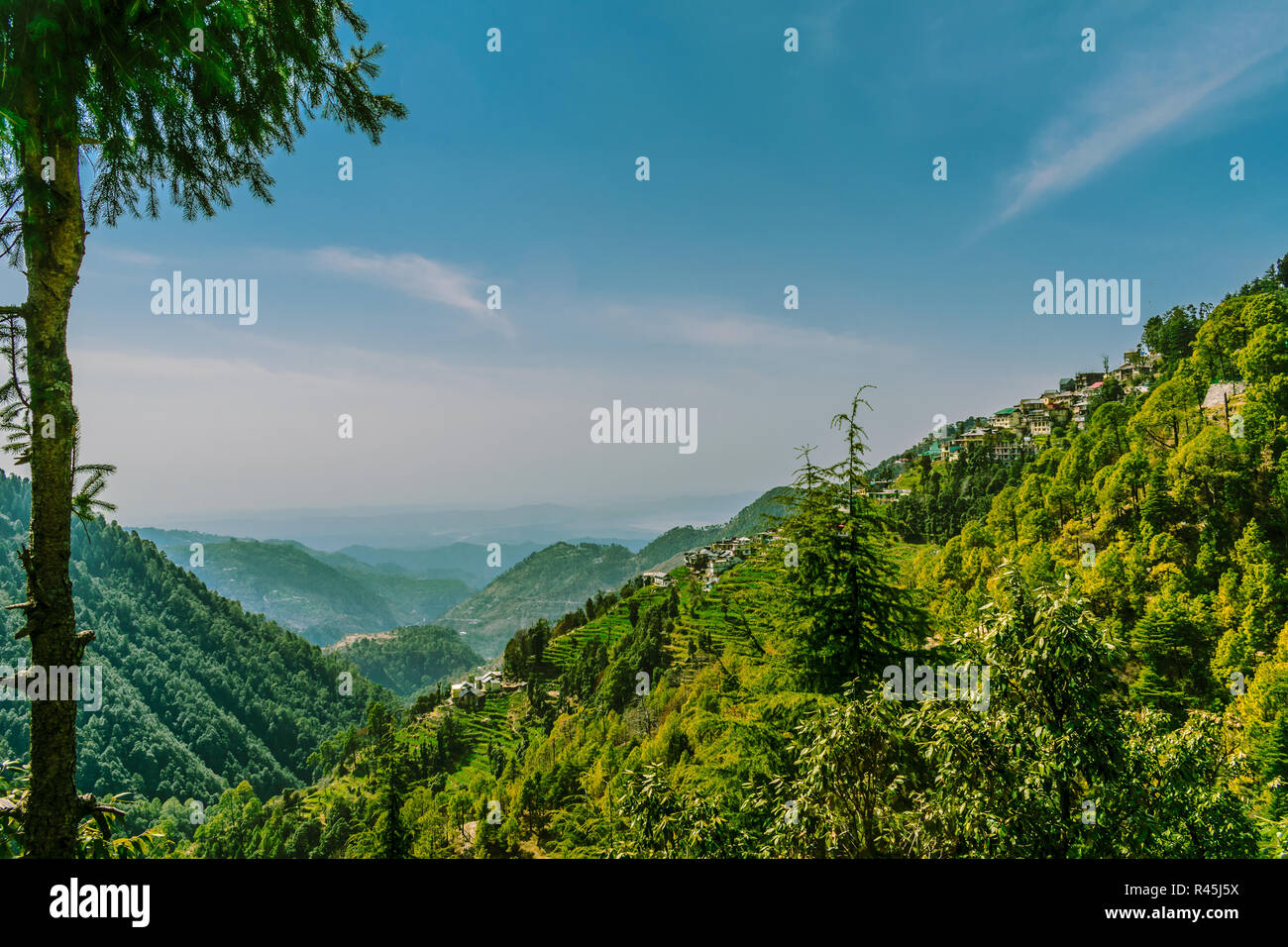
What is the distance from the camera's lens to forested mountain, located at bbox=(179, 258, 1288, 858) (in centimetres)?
451

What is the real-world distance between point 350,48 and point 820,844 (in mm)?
8636

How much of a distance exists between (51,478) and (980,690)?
6883 millimetres

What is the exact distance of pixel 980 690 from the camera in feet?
15.4

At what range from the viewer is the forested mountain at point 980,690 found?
451cm

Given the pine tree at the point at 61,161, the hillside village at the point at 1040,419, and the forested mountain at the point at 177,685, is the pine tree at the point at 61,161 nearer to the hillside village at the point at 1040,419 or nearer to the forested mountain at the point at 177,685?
the hillside village at the point at 1040,419

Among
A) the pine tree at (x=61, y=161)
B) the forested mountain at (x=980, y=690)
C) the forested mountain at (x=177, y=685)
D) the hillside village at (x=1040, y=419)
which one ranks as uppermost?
the hillside village at (x=1040, y=419)

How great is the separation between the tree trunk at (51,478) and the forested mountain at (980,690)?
413cm

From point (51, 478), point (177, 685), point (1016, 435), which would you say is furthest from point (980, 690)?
point (177, 685)

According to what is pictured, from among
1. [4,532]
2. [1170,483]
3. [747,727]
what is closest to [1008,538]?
[1170,483]

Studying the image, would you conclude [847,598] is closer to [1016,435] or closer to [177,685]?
[1016,435]

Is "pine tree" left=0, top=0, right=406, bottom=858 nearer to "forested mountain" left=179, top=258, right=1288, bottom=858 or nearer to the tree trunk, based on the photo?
the tree trunk

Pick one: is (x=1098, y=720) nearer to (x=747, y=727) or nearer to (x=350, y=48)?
(x=747, y=727)

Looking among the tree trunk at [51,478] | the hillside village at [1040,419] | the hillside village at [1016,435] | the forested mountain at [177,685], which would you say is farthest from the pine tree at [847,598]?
the forested mountain at [177,685]
